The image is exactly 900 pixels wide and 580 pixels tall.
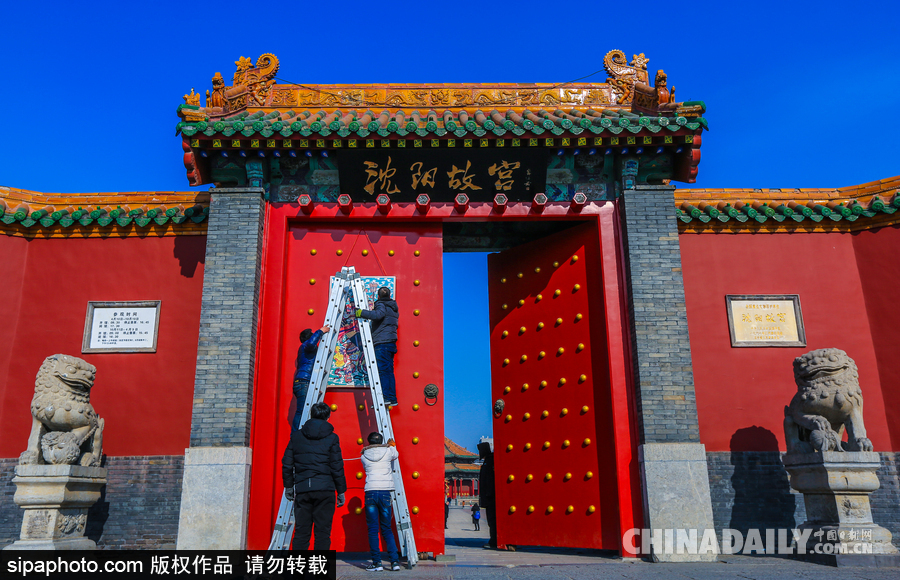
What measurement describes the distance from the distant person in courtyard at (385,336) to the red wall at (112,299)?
2303 mm

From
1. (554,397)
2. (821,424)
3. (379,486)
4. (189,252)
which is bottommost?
(379,486)

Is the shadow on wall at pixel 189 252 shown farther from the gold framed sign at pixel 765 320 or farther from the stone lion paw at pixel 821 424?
the stone lion paw at pixel 821 424

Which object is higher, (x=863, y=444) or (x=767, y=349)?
(x=767, y=349)

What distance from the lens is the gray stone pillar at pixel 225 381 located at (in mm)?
6156

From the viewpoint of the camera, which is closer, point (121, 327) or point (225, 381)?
point (225, 381)

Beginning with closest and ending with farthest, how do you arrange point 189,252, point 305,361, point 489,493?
point 305,361, point 189,252, point 489,493

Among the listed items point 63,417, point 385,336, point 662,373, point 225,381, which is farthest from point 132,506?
point 662,373

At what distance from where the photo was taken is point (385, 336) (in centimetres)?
696

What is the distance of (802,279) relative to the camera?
813 centimetres

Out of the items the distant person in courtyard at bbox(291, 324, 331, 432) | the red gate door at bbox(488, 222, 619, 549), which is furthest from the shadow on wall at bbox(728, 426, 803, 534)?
the distant person in courtyard at bbox(291, 324, 331, 432)

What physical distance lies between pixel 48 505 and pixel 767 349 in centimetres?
786

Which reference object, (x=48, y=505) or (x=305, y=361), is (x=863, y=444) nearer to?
(x=305, y=361)

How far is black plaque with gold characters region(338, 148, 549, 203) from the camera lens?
24.0ft

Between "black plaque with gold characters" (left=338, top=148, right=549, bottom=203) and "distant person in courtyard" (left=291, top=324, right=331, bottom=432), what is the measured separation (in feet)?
5.51
